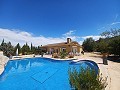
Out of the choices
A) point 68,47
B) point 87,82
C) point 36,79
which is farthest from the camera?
point 68,47

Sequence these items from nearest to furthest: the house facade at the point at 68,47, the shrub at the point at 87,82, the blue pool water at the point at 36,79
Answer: the shrub at the point at 87,82 < the blue pool water at the point at 36,79 < the house facade at the point at 68,47

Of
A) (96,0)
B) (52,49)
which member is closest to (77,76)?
(96,0)

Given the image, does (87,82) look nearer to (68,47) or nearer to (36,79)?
(36,79)

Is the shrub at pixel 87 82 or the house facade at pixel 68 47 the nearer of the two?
the shrub at pixel 87 82

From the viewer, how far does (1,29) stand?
121ft

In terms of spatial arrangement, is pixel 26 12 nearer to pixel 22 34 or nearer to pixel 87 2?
pixel 87 2

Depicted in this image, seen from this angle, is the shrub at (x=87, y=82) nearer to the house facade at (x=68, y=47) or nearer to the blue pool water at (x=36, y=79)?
the blue pool water at (x=36, y=79)

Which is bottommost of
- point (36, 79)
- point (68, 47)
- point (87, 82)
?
point (36, 79)

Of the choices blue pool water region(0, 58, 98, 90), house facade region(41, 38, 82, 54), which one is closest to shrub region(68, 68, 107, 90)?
blue pool water region(0, 58, 98, 90)

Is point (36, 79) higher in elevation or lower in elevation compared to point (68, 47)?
lower

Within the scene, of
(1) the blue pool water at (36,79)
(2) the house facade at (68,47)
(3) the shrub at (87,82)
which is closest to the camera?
(3) the shrub at (87,82)

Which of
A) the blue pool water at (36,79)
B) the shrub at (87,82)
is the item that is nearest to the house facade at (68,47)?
the blue pool water at (36,79)

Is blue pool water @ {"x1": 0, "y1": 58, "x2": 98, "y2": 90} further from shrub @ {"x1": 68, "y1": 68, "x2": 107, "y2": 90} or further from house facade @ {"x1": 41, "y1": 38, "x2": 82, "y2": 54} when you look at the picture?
house facade @ {"x1": 41, "y1": 38, "x2": 82, "y2": 54}

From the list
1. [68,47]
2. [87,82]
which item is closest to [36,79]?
[87,82]
